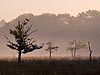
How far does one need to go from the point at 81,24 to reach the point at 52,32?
46.4 ft

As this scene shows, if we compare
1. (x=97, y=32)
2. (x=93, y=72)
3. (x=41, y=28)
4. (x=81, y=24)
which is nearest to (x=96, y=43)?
(x=97, y=32)

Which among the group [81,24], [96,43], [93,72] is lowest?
[93,72]

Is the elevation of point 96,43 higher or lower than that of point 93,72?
higher

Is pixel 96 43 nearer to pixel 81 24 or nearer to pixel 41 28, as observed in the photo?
pixel 81 24

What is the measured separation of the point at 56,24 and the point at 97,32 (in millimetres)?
24181

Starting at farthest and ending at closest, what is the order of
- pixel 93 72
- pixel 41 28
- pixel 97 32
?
1. pixel 41 28
2. pixel 97 32
3. pixel 93 72

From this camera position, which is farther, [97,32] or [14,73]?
[97,32]

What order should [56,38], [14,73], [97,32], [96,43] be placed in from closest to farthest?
[14,73]
[96,43]
[97,32]
[56,38]

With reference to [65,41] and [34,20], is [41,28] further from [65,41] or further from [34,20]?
[65,41]

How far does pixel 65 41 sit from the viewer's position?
5906 inches

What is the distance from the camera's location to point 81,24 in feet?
514

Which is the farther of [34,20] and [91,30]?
[34,20]

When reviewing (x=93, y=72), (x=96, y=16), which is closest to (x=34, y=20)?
(x=96, y=16)

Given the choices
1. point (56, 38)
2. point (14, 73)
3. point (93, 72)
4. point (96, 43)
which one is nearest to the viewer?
point (14, 73)
